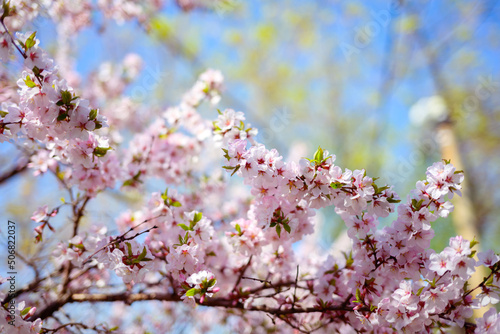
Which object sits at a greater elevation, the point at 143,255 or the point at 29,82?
the point at 29,82

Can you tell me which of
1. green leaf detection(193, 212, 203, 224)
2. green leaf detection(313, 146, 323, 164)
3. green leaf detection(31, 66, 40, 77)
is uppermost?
green leaf detection(31, 66, 40, 77)

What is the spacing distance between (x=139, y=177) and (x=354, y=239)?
5.06 feet

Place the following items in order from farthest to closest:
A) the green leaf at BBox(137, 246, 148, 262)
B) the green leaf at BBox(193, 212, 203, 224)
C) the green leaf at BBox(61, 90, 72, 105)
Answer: the green leaf at BBox(193, 212, 203, 224) → the green leaf at BBox(137, 246, 148, 262) → the green leaf at BBox(61, 90, 72, 105)

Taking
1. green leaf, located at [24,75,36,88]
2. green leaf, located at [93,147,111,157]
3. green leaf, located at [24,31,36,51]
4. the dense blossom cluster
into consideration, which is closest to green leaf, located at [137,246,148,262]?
the dense blossom cluster

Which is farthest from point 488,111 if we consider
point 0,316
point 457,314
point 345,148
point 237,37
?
point 0,316

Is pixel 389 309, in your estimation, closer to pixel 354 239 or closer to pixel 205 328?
pixel 354 239

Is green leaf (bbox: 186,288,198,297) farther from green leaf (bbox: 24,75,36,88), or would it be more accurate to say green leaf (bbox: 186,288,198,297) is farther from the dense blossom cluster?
green leaf (bbox: 24,75,36,88)

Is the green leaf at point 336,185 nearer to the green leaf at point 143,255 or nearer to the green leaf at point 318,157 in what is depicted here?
the green leaf at point 318,157

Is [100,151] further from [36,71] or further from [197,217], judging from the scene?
[197,217]

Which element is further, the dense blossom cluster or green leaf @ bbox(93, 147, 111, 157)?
green leaf @ bbox(93, 147, 111, 157)

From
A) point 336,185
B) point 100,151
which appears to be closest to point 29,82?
point 100,151

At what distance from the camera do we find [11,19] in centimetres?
211

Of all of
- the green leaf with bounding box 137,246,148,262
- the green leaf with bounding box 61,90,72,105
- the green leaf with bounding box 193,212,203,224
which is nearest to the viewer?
the green leaf with bounding box 61,90,72,105

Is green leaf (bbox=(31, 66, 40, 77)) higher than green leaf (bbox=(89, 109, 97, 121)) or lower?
higher
